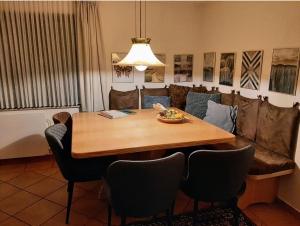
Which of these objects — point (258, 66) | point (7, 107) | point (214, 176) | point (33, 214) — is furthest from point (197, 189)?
point (7, 107)

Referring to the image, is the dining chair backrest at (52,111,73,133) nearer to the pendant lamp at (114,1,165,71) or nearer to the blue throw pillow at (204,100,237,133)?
the pendant lamp at (114,1,165,71)

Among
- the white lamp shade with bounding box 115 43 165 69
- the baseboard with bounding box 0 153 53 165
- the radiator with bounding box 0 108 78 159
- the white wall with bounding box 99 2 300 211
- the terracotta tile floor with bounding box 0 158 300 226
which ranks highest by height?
the white wall with bounding box 99 2 300 211

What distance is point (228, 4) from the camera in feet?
10.9

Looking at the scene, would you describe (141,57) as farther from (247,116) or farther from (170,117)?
(247,116)

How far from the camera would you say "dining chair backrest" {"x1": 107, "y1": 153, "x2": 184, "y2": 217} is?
1412 millimetres

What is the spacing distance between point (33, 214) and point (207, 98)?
253 centimetres

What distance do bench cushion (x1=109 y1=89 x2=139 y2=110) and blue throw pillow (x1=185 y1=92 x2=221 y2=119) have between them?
0.83 meters

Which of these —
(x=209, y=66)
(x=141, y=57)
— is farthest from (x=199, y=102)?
(x=141, y=57)

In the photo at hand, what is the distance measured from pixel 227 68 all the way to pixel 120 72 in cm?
164

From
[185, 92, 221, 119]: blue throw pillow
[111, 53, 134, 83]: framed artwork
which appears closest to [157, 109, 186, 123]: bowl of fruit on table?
[185, 92, 221, 119]: blue throw pillow

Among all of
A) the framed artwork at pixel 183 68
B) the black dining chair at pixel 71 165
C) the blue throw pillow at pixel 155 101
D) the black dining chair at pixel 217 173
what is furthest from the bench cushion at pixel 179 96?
the black dining chair at pixel 217 173

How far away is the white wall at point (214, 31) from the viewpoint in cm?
245

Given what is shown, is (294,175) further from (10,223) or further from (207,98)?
(10,223)

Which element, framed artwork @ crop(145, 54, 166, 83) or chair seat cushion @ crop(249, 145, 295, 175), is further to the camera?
framed artwork @ crop(145, 54, 166, 83)
